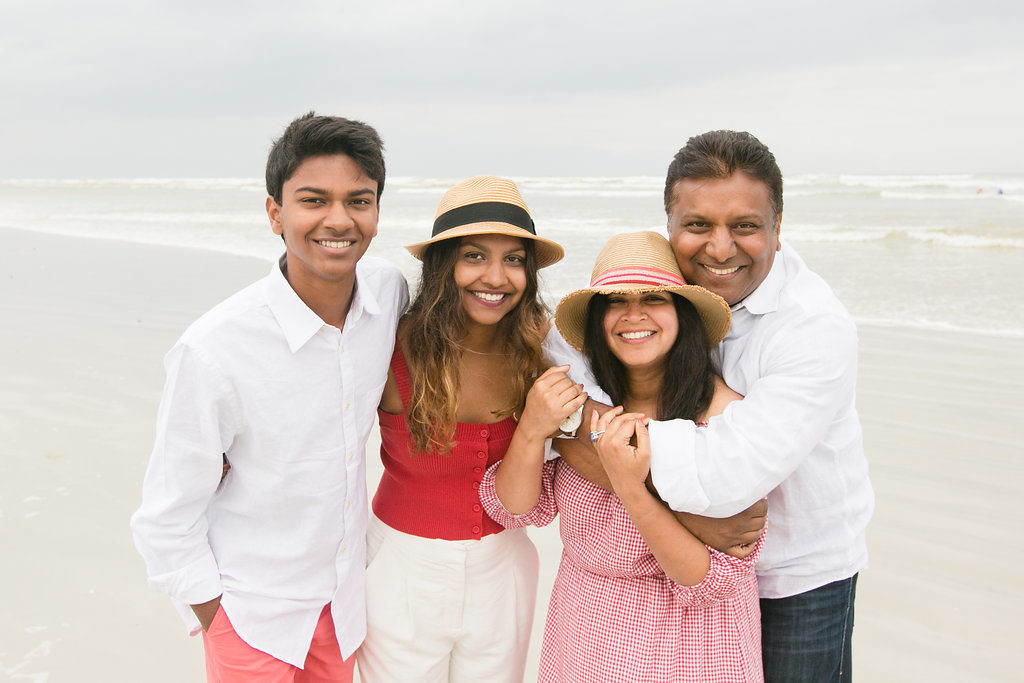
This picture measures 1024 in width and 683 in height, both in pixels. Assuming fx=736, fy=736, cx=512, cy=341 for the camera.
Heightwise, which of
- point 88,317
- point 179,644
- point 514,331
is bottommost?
point 179,644

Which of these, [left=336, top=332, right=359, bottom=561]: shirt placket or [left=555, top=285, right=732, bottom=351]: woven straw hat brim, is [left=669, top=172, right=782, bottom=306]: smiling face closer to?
[left=555, top=285, right=732, bottom=351]: woven straw hat brim

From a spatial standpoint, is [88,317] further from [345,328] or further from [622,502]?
[622,502]

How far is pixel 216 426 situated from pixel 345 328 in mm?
500

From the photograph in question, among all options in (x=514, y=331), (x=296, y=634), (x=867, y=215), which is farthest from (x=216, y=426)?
(x=867, y=215)

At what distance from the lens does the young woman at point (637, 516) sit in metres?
2.15

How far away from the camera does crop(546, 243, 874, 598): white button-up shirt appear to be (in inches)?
80.4

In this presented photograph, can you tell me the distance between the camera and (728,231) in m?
2.44

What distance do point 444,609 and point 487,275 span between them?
3.86 feet

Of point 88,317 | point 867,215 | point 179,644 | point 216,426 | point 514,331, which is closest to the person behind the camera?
point 216,426

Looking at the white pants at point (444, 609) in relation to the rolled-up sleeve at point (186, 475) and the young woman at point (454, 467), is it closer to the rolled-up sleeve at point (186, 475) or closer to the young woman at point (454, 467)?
the young woman at point (454, 467)

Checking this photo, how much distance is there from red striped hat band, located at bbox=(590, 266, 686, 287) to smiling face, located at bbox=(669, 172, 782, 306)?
14 cm

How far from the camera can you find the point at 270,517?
92.9 inches

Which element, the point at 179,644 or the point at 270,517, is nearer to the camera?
the point at 270,517

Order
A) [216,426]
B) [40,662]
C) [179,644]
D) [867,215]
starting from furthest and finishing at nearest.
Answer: [867,215] → [179,644] → [40,662] → [216,426]
